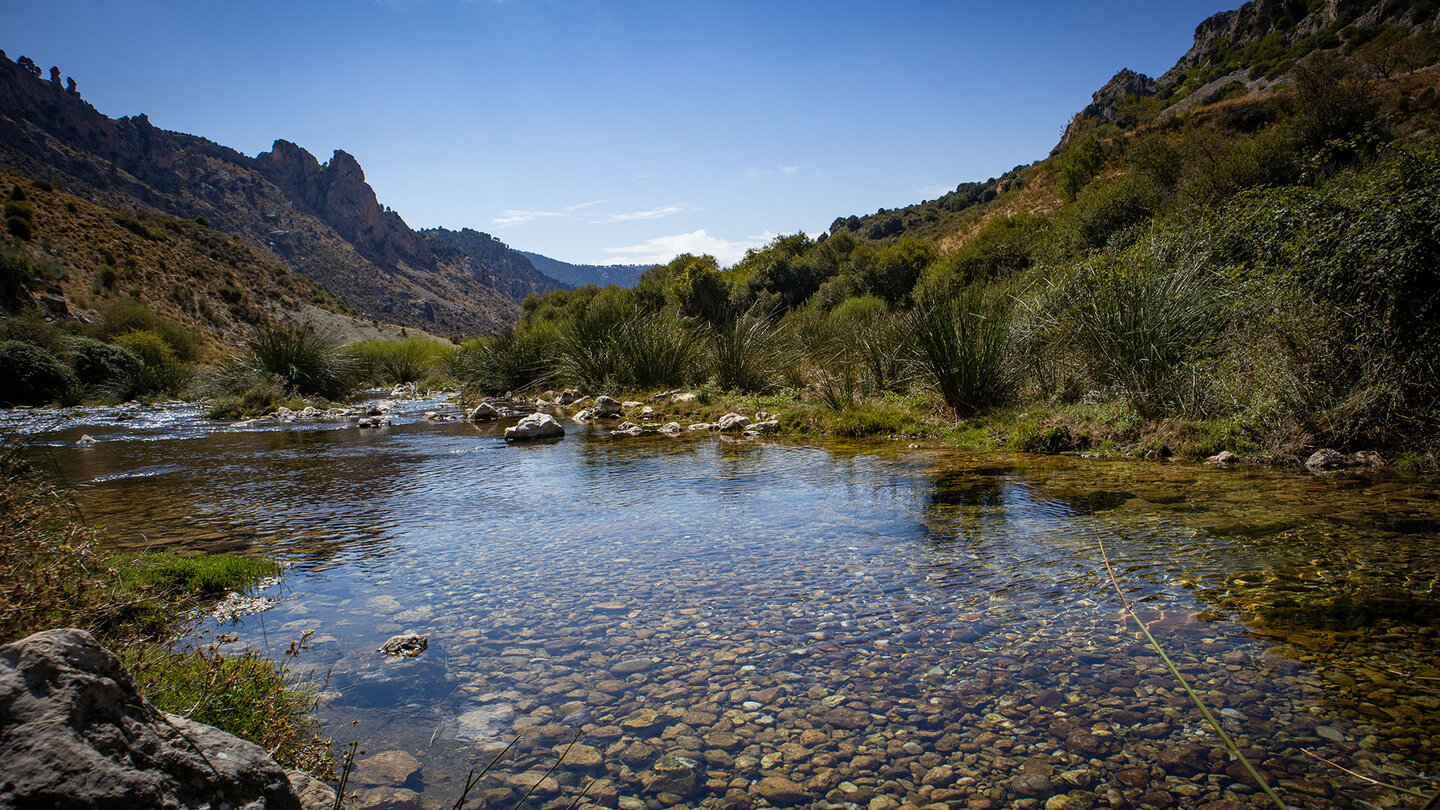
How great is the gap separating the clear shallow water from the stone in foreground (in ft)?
16.1

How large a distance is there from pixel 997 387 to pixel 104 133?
102m

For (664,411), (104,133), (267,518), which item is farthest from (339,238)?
(267,518)

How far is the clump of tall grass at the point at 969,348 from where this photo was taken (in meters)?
10.7

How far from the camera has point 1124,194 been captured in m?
27.5

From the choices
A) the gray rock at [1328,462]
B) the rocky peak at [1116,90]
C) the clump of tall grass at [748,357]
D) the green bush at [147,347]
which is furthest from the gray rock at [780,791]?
the rocky peak at [1116,90]

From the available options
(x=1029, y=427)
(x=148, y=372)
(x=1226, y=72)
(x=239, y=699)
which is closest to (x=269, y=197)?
(x=148, y=372)

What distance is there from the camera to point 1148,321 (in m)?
8.76

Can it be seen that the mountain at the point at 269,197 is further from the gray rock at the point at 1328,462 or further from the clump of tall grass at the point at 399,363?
the gray rock at the point at 1328,462

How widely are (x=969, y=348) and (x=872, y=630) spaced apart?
8.13 m

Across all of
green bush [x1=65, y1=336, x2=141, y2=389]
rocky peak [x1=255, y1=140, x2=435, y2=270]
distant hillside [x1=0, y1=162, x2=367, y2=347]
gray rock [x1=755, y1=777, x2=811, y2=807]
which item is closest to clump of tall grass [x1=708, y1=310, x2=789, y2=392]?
gray rock [x1=755, y1=777, x2=811, y2=807]

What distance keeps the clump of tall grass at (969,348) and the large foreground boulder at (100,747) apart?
10.5 m

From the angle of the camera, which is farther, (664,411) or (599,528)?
(664,411)

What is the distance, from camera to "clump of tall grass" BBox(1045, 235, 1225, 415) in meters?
8.64

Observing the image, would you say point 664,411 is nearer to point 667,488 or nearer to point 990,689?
point 667,488
